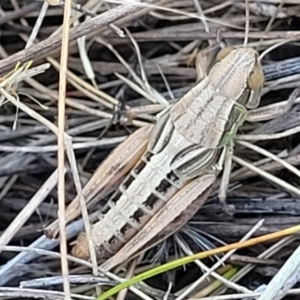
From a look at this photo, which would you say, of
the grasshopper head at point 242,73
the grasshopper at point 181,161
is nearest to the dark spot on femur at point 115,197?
the grasshopper at point 181,161

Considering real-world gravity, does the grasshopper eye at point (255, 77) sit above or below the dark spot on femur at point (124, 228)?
above

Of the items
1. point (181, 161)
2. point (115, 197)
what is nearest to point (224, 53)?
point (181, 161)

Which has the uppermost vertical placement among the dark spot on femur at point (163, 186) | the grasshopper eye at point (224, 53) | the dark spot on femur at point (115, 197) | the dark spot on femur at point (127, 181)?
the grasshopper eye at point (224, 53)

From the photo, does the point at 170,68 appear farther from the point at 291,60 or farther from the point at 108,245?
the point at 108,245

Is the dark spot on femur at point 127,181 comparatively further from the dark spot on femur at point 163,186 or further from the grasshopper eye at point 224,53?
the grasshopper eye at point 224,53

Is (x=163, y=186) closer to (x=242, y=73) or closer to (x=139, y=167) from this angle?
(x=139, y=167)
